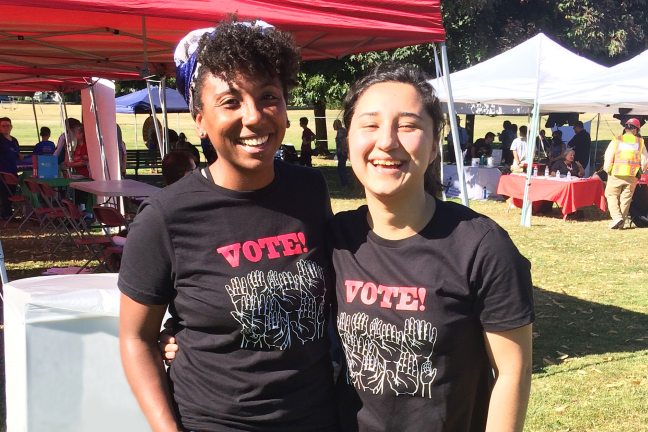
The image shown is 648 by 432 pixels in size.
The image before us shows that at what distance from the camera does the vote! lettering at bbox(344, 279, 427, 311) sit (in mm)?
1604

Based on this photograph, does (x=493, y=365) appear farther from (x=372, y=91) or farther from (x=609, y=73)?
(x=609, y=73)

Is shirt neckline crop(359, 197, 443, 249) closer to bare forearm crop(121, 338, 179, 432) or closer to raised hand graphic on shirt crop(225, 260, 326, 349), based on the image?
raised hand graphic on shirt crop(225, 260, 326, 349)

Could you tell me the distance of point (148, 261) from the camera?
5.43ft

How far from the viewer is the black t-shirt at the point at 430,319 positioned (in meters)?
1.57

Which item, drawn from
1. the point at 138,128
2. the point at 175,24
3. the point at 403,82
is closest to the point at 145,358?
the point at 403,82

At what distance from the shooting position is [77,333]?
228 centimetres

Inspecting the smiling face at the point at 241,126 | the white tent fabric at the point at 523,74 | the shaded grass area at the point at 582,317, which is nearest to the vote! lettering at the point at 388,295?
the smiling face at the point at 241,126

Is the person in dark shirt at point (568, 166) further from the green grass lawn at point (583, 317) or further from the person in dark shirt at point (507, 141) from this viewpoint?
the person in dark shirt at point (507, 141)

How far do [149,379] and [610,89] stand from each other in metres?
11.5

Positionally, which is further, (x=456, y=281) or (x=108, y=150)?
(x=108, y=150)

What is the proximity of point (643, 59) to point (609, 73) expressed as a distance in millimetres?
857

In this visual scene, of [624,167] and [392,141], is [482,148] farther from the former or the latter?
[392,141]

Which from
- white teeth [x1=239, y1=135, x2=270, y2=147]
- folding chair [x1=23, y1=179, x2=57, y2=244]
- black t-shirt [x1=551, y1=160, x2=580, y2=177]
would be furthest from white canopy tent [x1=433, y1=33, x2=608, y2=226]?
white teeth [x1=239, y1=135, x2=270, y2=147]

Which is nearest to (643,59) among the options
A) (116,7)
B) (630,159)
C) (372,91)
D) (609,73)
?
(609,73)
